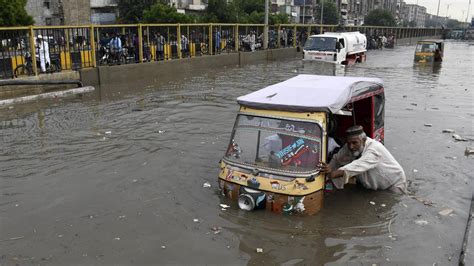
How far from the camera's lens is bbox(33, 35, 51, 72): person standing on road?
15.8 m

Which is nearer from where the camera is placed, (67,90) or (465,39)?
(67,90)

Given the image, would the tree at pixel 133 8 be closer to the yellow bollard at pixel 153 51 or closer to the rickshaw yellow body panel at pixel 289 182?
the yellow bollard at pixel 153 51

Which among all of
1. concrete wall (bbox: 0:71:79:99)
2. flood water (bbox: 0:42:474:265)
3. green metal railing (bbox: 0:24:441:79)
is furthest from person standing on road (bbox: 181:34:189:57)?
flood water (bbox: 0:42:474:265)

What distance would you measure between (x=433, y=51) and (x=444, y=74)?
5.66m

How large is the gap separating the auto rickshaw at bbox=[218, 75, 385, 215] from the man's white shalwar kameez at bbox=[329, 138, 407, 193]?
605 mm

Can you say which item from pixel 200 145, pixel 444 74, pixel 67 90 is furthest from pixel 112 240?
pixel 444 74

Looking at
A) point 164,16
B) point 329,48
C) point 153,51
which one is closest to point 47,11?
point 164,16

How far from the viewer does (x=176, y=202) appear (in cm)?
657

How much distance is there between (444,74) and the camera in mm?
23875

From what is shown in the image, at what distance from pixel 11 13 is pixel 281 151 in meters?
26.7

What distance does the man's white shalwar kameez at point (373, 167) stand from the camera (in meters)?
6.18

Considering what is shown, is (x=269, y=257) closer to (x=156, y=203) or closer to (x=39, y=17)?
(x=156, y=203)

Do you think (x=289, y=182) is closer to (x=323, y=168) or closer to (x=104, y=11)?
(x=323, y=168)

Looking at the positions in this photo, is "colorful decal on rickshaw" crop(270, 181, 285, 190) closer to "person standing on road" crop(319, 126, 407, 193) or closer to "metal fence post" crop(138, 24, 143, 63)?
"person standing on road" crop(319, 126, 407, 193)
